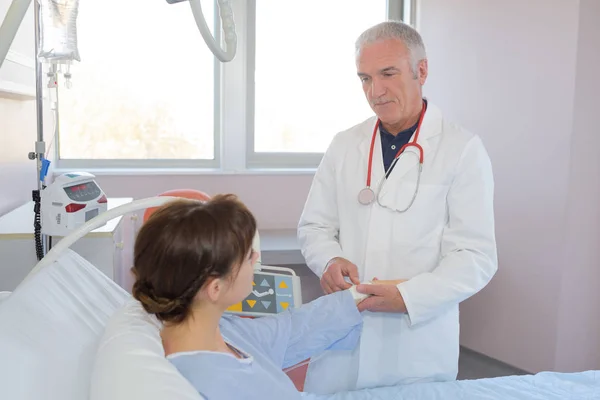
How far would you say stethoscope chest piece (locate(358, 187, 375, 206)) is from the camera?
1623mm

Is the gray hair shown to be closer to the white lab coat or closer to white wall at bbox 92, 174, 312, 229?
the white lab coat

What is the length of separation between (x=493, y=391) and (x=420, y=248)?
38 cm

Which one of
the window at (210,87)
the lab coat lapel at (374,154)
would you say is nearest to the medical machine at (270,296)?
the lab coat lapel at (374,154)

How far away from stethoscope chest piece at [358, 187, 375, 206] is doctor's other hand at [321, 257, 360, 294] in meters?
0.16

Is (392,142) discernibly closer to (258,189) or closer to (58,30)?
(58,30)

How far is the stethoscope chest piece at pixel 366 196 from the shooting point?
63.9 inches

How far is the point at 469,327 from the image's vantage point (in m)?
3.14

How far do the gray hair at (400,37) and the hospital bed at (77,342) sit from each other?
732 millimetres

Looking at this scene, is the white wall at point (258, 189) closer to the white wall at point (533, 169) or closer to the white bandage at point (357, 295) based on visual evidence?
the white wall at point (533, 169)

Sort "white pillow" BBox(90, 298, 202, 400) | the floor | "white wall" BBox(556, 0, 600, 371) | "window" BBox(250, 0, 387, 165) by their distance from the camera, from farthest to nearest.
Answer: "window" BBox(250, 0, 387, 165) < the floor < "white wall" BBox(556, 0, 600, 371) < "white pillow" BBox(90, 298, 202, 400)

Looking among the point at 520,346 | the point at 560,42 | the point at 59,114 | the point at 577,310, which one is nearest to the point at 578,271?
the point at 577,310

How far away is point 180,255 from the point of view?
0.95 meters

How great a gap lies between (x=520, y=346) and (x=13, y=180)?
2.20m

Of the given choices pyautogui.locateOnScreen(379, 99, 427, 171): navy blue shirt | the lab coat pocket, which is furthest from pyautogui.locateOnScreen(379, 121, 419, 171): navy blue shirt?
the lab coat pocket
